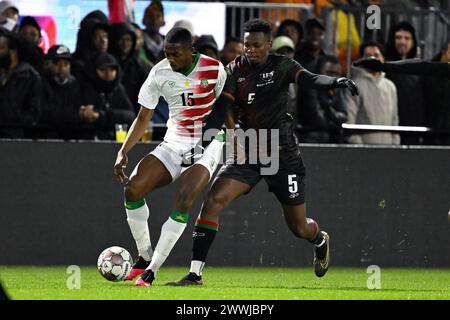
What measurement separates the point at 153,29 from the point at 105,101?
4.40 feet

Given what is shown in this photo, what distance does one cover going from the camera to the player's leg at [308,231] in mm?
12992

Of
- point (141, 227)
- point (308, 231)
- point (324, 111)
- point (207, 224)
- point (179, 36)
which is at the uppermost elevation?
point (179, 36)

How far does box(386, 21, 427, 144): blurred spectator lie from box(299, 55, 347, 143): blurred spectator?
0.72 metres

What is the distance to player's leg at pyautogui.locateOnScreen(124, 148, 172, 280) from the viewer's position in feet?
40.5

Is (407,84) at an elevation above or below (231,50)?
below

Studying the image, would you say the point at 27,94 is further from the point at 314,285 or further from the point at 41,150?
the point at 314,285

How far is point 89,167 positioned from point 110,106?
787mm

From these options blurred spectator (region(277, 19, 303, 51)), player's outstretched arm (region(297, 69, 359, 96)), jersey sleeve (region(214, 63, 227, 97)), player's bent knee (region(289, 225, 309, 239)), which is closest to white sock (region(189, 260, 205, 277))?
player's bent knee (region(289, 225, 309, 239))

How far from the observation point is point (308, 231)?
520 inches

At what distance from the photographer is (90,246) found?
1562 centimetres

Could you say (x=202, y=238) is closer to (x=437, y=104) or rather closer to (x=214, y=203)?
(x=214, y=203)

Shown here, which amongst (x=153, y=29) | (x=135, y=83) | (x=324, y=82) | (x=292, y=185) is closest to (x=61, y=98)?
(x=135, y=83)

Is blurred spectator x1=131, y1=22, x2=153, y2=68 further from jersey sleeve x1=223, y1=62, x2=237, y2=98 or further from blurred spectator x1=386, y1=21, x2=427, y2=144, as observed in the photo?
jersey sleeve x1=223, y1=62, x2=237, y2=98

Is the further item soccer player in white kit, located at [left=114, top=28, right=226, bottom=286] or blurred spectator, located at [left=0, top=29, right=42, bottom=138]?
blurred spectator, located at [left=0, top=29, right=42, bottom=138]
